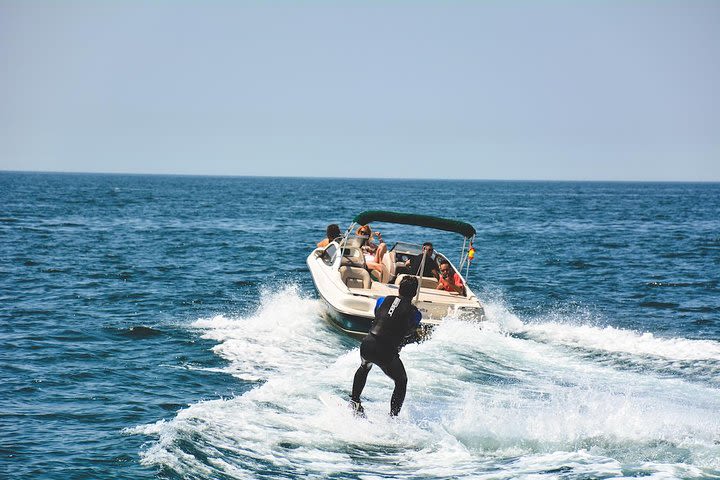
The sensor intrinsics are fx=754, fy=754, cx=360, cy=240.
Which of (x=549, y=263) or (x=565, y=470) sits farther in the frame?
(x=549, y=263)

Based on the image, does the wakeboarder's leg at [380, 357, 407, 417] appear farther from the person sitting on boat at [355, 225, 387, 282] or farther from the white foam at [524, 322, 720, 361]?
the person sitting on boat at [355, 225, 387, 282]

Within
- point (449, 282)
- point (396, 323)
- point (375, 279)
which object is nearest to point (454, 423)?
point (396, 323)

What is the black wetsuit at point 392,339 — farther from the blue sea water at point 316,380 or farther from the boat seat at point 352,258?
the boat seat at point 352,258

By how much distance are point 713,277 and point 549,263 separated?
687 centimetres

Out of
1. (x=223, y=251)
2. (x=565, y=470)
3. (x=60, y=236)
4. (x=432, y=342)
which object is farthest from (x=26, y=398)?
(x=60, y=236)

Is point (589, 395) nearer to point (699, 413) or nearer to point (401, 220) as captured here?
point (699, 413)

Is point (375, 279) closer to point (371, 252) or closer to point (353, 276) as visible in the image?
point (353, 276)

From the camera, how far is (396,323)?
9.73m

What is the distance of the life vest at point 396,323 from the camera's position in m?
9.73

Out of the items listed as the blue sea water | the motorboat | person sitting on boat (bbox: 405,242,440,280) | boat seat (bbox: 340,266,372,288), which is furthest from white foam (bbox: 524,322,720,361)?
boat seat (bbox: 340,266,372,288)

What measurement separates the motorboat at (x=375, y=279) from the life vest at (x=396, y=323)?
16.2 ft

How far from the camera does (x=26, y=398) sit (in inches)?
455

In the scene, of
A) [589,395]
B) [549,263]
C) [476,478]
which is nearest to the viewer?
[476,478]

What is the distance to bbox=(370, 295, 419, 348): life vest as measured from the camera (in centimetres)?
973
